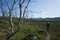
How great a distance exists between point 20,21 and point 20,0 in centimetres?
146

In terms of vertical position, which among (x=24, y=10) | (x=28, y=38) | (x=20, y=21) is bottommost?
(x=28, y=38)

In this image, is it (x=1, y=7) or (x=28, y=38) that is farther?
(x=28, y=38)

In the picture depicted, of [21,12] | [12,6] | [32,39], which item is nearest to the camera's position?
[21,12]

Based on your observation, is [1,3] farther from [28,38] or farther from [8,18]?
[28,38]

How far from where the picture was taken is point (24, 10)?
10.7m

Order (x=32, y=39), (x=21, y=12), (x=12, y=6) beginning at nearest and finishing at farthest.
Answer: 1. (x=21, y=12)
2. (x=12, y=6)
3. (x=32, y=39)

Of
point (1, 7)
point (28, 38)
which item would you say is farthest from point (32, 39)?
point (1, 7)

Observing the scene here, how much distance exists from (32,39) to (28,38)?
775 millimetres

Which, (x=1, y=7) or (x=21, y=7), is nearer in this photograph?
(x=21, y=7)

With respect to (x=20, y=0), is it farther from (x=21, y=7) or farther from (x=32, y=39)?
(x=32, y=39)

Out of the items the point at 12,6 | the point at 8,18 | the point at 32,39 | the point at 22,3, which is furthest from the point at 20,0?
the point at 32,39

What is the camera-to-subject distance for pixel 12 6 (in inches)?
440

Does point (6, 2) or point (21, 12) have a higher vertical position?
point (6, 2)

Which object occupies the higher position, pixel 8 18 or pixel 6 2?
pixel 6 2
